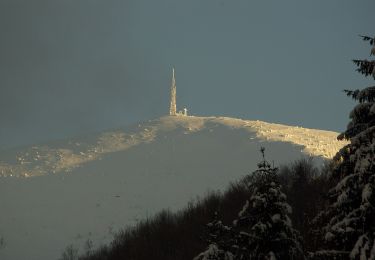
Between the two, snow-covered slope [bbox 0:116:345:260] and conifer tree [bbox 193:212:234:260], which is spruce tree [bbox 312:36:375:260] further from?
snow-covered slope [bbox 0:116:345:260]

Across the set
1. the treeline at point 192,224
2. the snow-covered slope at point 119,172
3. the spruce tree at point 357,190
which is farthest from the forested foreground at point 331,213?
the snow-covered slope at point 119,172

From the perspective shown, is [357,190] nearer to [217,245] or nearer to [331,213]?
[331,213]

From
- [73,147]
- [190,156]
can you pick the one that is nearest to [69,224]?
[190,156]

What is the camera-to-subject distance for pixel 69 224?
194 feet

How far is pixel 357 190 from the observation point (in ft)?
41.4

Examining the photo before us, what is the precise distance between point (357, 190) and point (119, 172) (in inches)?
2517

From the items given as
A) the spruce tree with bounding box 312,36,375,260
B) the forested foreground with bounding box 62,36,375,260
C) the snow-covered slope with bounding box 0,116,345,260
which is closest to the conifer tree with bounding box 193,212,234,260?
the forested foreground with bounding box 62,36,375,260

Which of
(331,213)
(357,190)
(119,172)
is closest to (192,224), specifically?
(331,213)

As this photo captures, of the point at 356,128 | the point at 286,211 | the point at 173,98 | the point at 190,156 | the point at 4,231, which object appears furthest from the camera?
the point at 173,98

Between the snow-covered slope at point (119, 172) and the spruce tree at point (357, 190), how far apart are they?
1609 inches

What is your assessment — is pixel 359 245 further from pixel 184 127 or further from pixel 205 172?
pixel 184 127

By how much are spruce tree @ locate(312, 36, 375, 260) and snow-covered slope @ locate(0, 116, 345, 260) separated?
40.9 m

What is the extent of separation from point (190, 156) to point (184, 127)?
16745mm

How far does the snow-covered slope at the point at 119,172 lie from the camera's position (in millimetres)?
57656
